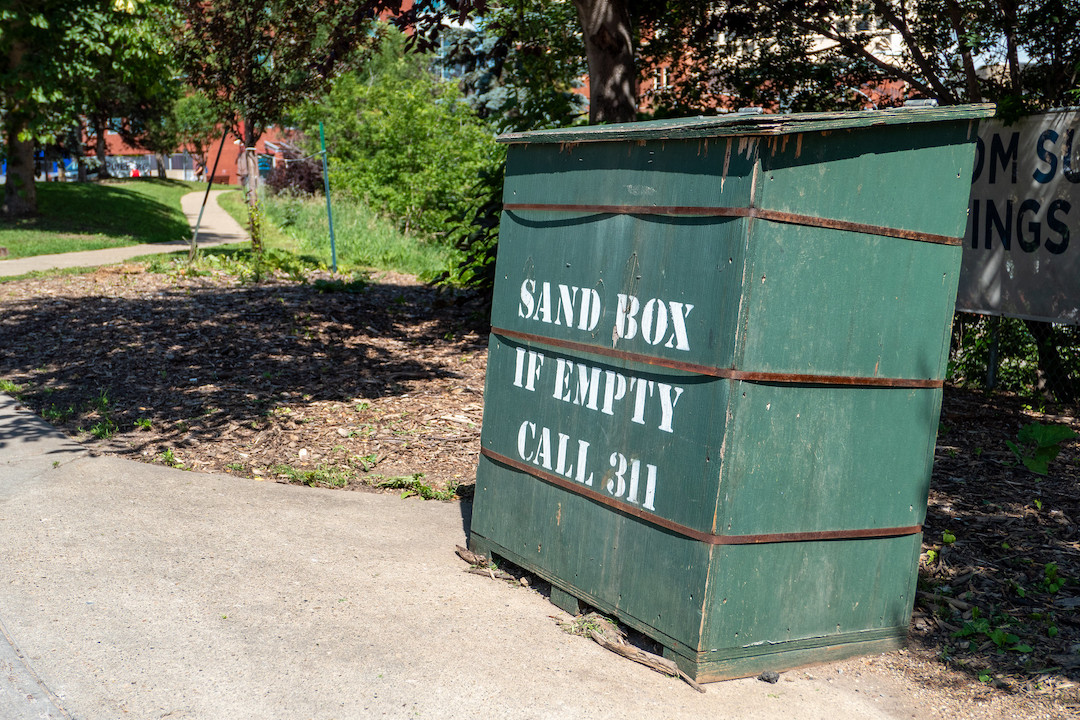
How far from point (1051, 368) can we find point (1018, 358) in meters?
0.33

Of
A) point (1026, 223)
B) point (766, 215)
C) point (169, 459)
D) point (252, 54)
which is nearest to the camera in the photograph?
point (766, 215)

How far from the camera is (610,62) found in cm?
880

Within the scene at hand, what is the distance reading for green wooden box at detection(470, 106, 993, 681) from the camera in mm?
3416

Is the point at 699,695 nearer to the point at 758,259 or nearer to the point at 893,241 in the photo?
the point at 758,259

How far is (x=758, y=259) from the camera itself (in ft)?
11.0

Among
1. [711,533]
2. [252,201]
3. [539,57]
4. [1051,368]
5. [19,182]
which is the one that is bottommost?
[711,533]

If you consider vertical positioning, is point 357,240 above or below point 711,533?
above

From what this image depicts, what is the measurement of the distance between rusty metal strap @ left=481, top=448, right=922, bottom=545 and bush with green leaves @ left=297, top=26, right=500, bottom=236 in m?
14.1

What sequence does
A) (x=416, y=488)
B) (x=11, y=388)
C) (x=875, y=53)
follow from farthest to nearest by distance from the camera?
(x=875, y=53) → (x=11, y=388) → (x=416, y=488)

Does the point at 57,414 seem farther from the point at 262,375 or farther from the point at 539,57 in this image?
the point at 539,57

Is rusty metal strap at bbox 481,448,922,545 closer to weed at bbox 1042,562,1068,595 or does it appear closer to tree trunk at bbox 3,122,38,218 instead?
weed at bbox 1042,562,1068,595

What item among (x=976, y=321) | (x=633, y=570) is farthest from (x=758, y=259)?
(x=976, y=321)

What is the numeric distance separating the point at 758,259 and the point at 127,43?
19.0 metres

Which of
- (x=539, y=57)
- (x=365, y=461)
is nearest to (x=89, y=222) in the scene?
(x=539, y=57)
